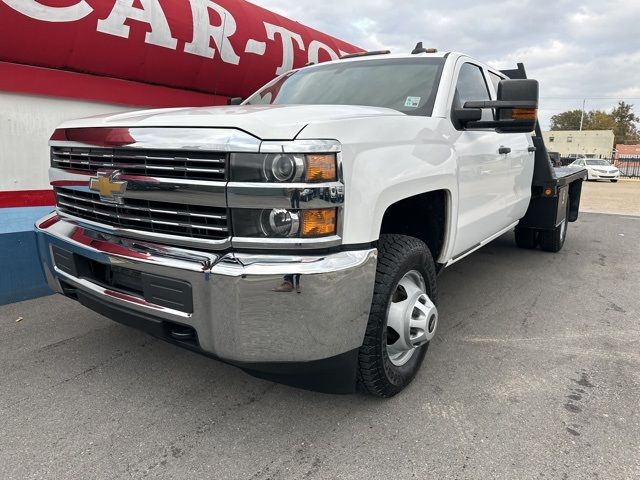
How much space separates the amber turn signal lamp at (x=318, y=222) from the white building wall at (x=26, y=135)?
3.93 meters

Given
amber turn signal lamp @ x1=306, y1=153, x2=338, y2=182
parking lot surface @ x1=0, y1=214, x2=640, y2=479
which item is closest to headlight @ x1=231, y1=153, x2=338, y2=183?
amber turn signal lamp @ x1=306, y1=153, x2=338, y2=182

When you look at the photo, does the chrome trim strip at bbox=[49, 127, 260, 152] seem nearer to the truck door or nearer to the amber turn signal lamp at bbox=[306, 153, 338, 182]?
the amber turn signal lamp at bbox=[306, 153, 338, 182]

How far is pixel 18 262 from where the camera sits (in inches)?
158

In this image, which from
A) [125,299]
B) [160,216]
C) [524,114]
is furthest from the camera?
[524,114]

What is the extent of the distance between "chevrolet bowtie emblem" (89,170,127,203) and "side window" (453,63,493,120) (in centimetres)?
216

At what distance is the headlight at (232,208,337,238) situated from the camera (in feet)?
6.14

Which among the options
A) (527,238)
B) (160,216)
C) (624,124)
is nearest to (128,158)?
(160,216)

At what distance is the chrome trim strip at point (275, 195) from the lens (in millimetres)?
1829

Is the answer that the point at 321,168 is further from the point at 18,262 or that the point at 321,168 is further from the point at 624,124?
the point at 624,124

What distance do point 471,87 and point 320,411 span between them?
263 centimetres

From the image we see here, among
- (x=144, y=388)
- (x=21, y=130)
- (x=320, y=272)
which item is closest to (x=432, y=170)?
(x=320, y=272)

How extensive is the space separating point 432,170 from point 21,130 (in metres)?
4.03

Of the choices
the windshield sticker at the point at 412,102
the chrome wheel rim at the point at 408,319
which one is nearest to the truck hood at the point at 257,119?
the windshield sticker at the point at 412,102

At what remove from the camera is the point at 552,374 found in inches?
115
